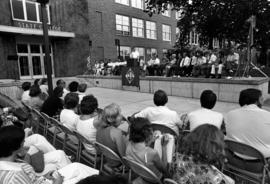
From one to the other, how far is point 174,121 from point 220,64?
728cm

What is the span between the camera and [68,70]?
1766 centimetres

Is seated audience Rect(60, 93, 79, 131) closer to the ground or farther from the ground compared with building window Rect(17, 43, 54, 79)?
closer to the ground

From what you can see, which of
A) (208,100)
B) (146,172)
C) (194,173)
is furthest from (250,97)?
(146,172)

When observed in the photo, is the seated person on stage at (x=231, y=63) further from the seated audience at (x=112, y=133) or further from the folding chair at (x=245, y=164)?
the seated audience at (x=112, y=133)

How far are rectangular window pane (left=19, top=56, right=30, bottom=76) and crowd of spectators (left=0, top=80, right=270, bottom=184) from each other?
46.2 feet

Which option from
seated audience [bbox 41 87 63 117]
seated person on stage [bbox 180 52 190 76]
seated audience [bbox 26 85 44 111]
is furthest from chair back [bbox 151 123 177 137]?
seated person on stage [bbox 180 52 190 76]

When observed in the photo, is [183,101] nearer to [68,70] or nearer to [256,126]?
[256,126]

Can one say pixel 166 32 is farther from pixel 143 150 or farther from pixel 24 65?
pixel 143 150

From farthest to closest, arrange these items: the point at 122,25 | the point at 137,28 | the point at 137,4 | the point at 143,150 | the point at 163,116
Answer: the point at 137,28, the point at 137,4, the point at 122,25, the point at 163,116, the point at 143,150

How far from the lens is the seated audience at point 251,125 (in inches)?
91.6

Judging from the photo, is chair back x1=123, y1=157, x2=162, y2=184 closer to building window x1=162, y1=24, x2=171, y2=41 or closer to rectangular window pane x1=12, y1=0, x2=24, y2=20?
rectangular window pane x1=12, y1=0, x2=24, y2=20

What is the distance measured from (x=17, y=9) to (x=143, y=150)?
16616mm

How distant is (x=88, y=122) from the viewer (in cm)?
304

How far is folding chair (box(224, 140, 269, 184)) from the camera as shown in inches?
83.5
